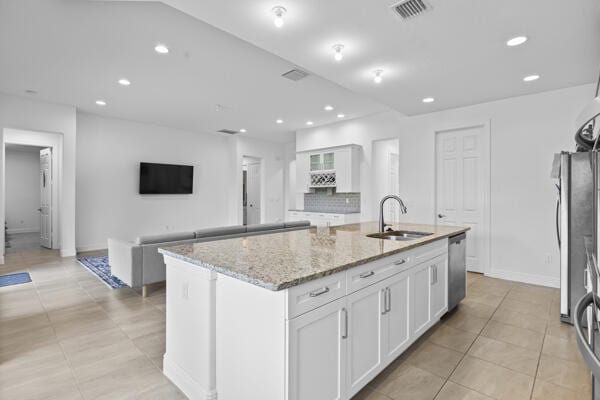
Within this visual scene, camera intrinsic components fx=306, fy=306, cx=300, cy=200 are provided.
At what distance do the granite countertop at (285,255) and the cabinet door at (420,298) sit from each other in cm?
24

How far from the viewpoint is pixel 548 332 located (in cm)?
273

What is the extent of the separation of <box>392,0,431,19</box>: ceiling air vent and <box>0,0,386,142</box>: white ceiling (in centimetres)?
172

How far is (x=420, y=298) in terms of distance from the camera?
2.39m

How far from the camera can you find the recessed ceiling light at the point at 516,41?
9.00ft

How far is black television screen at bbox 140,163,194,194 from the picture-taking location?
23.4ft

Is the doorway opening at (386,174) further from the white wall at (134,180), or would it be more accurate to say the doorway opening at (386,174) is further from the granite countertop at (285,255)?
the white wall at (134,180)

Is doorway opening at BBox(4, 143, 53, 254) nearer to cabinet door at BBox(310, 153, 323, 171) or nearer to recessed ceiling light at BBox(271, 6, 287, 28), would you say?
cabinet door at BBox(310, 153, 323, 171)

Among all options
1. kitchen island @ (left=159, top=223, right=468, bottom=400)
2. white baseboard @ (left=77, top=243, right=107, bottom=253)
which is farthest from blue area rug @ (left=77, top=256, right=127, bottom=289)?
kitchen island @ (left=159, top=223, right=468, bottom=400)

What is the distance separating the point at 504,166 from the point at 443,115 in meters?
1.22

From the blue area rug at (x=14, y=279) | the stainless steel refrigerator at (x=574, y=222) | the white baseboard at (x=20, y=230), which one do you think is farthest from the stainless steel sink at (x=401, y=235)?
the white baseboard at (x=20, y=230)

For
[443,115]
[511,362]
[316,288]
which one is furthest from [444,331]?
[443,115]

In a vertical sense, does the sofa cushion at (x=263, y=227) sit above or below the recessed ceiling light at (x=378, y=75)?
below

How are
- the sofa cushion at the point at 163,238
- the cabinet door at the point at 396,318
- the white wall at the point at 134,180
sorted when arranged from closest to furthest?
1. the cabinet door at the point at 396,318
2. the sofa cushion at the point at 163,238
3. the white wall at the point at 134,180

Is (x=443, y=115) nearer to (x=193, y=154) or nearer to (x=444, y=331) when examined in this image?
(x=444, y=331)
